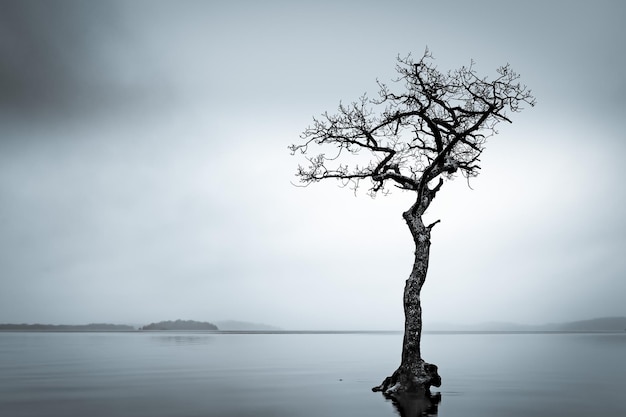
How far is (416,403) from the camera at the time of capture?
2066cm

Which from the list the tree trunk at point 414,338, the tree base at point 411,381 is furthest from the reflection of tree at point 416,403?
the tree trunk at point 414,338

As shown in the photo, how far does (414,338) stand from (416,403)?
370 centimetres

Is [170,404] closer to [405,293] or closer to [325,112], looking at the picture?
[405,293]

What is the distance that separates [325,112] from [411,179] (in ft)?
16.7

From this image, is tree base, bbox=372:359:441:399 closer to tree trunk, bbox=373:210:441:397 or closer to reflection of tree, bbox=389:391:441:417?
tree trunk, bbox=373:210:441:397

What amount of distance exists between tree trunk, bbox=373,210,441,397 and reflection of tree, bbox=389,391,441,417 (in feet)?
1.49

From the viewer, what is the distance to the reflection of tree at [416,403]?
18472 millimetres

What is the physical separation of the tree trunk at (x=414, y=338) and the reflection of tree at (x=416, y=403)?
1.49ft

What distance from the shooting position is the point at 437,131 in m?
26.0

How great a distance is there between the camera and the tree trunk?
23500 mm

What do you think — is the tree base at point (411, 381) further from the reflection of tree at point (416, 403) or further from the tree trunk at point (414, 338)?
the reflection of tree at point (416, 403)

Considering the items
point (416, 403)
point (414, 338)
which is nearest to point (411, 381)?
point (414, 338)

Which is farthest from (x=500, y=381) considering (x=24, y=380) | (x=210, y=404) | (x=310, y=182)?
(x=24, y=380)

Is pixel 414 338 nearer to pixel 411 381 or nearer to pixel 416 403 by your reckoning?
pixel 411 381
